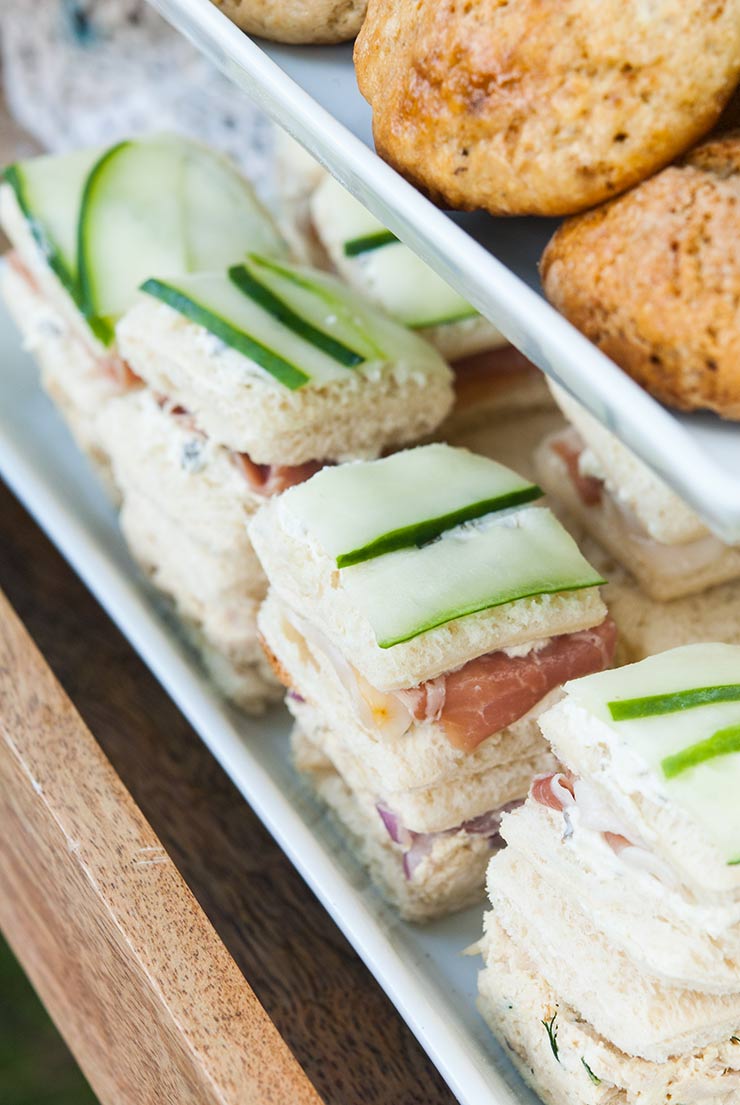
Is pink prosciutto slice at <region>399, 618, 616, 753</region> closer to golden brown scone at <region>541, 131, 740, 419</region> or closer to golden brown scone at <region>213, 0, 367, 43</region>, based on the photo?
golden brown scone at <region>541, 131, 740, 419</region>

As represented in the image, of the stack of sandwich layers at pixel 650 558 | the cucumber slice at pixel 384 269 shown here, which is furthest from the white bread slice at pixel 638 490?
the cucumber slice at pixel 384 269

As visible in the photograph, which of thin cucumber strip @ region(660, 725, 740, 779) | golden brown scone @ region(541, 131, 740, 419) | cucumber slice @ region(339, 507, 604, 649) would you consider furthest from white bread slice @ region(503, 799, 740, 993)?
golden brown scone @ region(541, 131, 740, 419)

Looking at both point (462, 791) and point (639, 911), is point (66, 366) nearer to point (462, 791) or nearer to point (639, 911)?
point (462, 791)

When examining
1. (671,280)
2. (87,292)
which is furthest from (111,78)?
(671,280)

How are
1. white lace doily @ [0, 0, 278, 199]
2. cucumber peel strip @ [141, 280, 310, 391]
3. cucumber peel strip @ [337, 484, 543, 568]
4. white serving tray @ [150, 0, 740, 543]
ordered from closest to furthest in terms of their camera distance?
white serving tray @ [150, 0, 740, 543], cucumber peel strip @ [337, 484, 543, 568], cucumber peel strip @ [141, 280, 310, 391], white lace doily @ [0, 0, 278, 199]

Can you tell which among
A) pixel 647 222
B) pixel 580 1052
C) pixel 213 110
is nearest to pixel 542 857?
pixel 580 1052

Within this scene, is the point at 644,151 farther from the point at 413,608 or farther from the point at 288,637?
the point at 288,637

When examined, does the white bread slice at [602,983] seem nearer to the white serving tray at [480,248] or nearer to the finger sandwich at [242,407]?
the white serving tray at [480,248]
